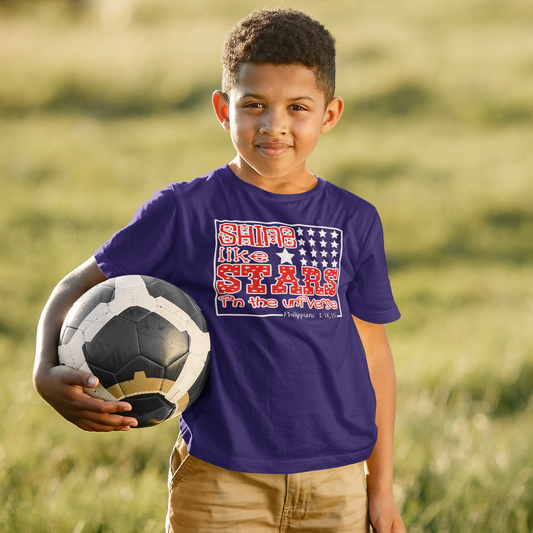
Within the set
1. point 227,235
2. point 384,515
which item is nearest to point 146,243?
point 227,235

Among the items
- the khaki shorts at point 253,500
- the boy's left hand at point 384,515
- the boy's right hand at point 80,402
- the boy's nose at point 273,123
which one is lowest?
the boy's left hand at point 384,515

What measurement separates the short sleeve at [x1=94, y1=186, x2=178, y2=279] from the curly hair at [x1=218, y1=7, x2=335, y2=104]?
49cm

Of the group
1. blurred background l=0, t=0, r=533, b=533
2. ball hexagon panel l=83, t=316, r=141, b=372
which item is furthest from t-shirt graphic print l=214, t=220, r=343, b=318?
blurred background l=0, t=0, r=533, b=533

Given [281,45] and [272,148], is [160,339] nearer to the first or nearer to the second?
[272,148]

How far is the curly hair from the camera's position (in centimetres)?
222

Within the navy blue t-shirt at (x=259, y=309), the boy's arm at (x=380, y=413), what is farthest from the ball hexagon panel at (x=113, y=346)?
the boy's arm at (x=380, y=413)

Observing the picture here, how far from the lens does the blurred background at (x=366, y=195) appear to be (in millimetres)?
3707

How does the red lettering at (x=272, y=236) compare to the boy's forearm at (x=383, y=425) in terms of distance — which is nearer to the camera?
the red lettering at (x=272, y=236)

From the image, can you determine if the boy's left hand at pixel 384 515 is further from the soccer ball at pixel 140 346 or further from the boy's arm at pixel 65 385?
the boy's arm at pixel 65 385

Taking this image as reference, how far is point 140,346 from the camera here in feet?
6.91

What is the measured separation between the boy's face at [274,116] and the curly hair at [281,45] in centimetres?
3

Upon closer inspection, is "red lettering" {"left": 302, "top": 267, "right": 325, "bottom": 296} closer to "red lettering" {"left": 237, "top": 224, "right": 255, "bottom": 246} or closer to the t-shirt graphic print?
the t-shirt graphic print

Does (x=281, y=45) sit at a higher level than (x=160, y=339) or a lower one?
higher

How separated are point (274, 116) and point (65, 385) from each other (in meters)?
1.08
